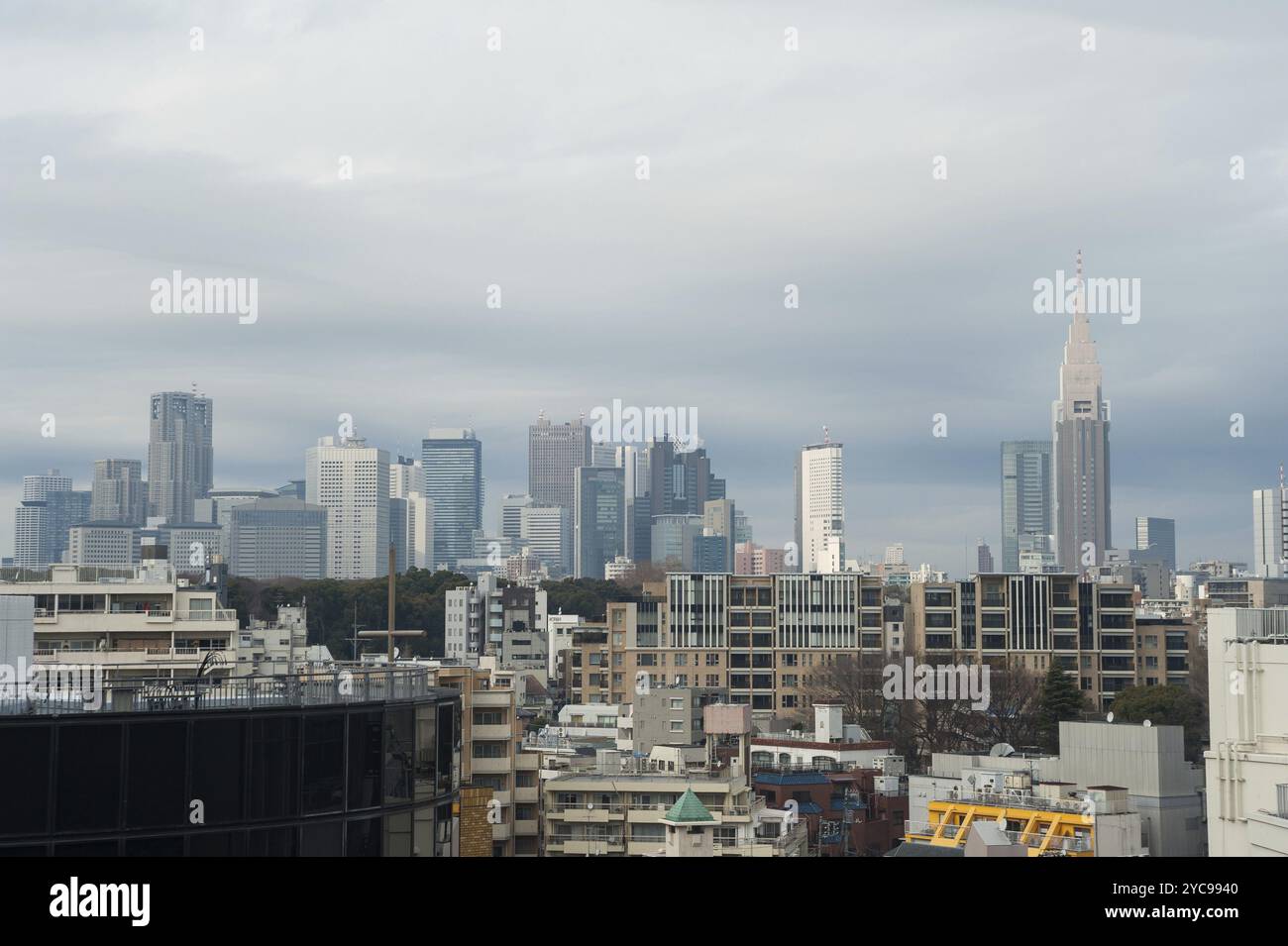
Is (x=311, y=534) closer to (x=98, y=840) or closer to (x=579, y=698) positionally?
(x=579, y=698)

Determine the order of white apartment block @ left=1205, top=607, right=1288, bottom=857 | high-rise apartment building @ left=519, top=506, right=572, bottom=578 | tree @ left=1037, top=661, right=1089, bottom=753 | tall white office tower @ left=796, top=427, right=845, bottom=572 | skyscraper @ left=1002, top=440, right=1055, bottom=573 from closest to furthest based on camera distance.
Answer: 1. white apartment block @ left=1205, top=607, right=1288, bottom=857
2. tree @ left=1037, top=661, right=1089, bottom=753
3. tall white office tower @ left=796, top=427, right=845, bottom=572
4. high-rise apartment building @ left=519, top=506, right=572, bottom=578
5. skyscraper @ left=1002, top=440, right=1055, bottom=573

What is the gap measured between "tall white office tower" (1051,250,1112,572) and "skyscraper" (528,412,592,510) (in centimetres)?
4955

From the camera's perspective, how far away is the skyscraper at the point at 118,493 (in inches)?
4065

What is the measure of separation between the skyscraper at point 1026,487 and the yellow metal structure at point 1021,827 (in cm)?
13199

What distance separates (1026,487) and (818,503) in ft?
212

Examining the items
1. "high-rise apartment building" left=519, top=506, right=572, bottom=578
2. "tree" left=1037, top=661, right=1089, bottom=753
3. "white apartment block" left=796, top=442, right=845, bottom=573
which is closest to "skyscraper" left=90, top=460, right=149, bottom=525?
"high-rise apartment building" left=519, top=506, right=572, bottom=578

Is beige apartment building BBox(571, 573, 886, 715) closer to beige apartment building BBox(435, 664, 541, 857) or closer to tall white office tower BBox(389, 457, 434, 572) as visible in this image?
beige apartment building BBox(435, 664, 541, 857)

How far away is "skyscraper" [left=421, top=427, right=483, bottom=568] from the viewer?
143 meters

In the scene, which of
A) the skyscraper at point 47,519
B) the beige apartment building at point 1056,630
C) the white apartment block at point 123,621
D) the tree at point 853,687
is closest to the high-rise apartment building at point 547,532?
the skyscraper at point 47,519

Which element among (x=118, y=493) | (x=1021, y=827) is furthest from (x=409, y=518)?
(x=1021, y=827)

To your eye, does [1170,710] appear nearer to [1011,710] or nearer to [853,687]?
[1011,710]

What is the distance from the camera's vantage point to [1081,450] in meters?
146
